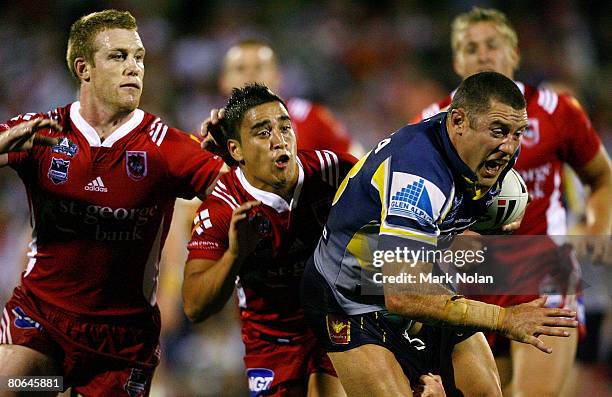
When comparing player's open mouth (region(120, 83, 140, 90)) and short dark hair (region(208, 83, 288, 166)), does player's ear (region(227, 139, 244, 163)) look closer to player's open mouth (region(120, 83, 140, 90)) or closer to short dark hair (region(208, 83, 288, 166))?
short dark hair (region(208, 83, 288, 166))

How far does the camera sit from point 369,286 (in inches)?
159

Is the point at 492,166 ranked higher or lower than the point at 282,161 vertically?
lower

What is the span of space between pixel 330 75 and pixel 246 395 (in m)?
3.66

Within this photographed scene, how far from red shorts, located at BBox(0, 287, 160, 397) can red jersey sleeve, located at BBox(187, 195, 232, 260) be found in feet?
1.78

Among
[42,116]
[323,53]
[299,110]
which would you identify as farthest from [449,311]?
[323,53]

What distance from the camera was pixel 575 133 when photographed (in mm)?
5434

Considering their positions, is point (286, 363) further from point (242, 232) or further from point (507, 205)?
point (507, 205)

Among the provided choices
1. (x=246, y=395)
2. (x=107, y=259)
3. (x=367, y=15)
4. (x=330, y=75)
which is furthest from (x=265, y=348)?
(x=367, y=15)

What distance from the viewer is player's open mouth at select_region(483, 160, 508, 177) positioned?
3855 mm

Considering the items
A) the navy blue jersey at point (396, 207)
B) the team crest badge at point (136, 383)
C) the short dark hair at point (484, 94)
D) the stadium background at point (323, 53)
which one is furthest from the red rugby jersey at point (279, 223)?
the stadium background at point (323, 53)

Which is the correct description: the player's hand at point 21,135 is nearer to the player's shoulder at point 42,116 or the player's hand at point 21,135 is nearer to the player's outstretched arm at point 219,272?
the player's shoulder at point 42,116

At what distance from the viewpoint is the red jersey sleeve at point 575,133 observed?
17.8 ft

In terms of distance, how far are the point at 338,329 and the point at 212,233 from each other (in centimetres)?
79

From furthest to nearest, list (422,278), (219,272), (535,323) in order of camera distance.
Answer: (219,272) → (422,278) → (535,323)
